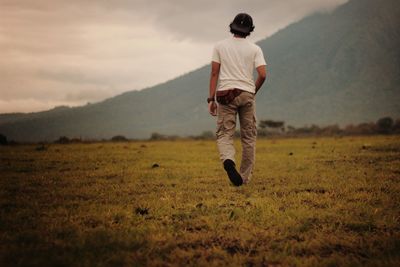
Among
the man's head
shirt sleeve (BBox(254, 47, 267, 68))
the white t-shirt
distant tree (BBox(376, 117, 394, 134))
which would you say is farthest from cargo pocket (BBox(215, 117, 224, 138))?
distant tree (BBox(376, 117, 394, 134))

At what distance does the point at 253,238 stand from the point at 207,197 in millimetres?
2257

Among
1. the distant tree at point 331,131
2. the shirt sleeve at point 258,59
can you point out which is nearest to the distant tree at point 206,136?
the distant tree at point 331,131

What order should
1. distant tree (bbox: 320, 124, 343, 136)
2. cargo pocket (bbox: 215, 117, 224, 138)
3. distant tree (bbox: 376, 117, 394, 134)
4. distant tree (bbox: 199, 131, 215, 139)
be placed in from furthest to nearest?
distant tree (bbox: 320, 124, 343, 136) < distant tree (bbox: 199, 131, 215, 139) < distant tree (bbox: 376, 117, 394, 134) < cargo pocket (bbox: 215, 117, 224, 138)

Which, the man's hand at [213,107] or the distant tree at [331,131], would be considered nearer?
the man's hand at [213,107]

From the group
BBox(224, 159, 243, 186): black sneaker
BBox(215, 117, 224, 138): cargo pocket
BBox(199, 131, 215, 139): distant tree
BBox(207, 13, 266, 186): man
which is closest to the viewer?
BBox(224, 159, 243, 186): black sneaker

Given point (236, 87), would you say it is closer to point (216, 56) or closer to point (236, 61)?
point (236, 61)

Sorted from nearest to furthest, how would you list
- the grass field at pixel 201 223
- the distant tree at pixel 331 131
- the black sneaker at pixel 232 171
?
the grass field at pixel 201 223, the black sneaker at pixel 232 171, the distant tree at pixel 331 131

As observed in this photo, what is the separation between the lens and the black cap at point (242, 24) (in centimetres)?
719

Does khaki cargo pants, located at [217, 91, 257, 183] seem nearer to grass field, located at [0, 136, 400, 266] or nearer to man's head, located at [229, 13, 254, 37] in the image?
grass field, located at [0, 136, 400, 266]

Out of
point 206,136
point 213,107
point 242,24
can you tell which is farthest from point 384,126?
point 213,107

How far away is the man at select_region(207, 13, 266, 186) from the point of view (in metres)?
7.10

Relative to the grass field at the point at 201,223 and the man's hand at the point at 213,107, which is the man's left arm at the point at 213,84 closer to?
the man's hand at the point at 213,107

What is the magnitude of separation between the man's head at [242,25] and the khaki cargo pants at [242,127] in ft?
3.42

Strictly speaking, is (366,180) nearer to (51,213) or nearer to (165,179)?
(165,179)
